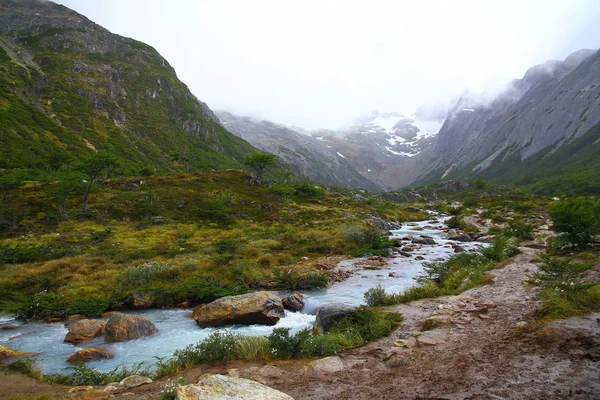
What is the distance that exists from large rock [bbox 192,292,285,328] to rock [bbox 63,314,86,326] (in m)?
5.69

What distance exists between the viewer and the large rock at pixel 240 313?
14219 millimetres

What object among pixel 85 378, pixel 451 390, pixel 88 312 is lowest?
pixel 88 312

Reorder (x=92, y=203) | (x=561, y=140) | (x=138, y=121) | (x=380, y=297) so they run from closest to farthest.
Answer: (x=380, y=297) → (x=92, y=203) → (x=138, y=121) → (x=561, y=140)

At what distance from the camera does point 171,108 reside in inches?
5822

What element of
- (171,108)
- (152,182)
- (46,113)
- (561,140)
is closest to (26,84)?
(46,113)

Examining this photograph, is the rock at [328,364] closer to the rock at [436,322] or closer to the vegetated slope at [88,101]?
the rock at [436,322]

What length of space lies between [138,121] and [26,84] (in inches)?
1337

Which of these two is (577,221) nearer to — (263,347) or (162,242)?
(263,347)

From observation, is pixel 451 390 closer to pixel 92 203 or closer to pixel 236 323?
pixel 236 323

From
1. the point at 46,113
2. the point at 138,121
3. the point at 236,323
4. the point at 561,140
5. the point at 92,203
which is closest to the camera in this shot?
the point at 236,323

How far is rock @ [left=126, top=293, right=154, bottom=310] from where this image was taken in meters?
17.0

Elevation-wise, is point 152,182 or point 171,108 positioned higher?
point 171,108

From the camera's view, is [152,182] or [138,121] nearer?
[152,182]

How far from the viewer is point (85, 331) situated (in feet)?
42.8
